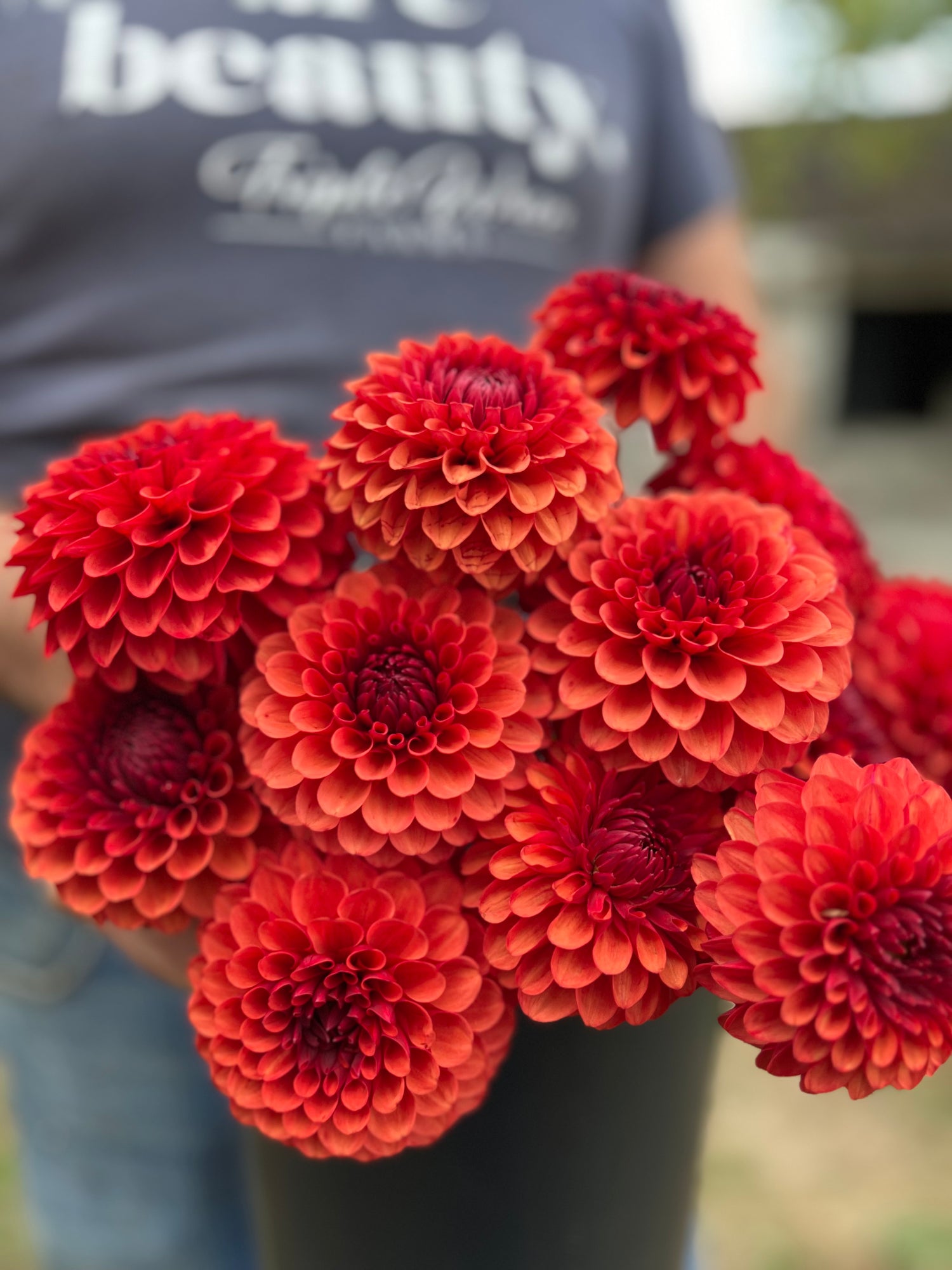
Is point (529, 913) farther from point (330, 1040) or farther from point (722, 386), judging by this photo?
point (722, 386)

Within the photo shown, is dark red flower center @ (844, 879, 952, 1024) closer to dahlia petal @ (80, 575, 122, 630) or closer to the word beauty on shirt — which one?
dahlia petal @ (80, 575, 122, 630)

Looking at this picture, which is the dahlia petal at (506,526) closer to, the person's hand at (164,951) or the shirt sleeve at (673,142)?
the person's hand at (164,951)

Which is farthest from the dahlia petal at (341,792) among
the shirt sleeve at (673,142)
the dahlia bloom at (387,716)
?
the shirt sleeve at (673,142)

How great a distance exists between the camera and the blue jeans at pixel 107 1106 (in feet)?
2.68

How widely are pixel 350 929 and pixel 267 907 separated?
0.03 m

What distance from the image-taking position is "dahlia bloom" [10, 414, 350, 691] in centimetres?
32

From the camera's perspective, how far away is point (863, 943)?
28 cm

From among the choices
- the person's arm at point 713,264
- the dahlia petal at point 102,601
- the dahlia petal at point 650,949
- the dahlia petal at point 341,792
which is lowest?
the dahlia petal at point 650,949

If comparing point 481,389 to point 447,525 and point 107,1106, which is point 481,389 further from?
point 107,1106

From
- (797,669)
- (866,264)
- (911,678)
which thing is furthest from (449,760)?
(866,264)

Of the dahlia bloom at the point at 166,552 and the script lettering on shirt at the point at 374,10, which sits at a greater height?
the script lettering on shirt at the point at 374,10

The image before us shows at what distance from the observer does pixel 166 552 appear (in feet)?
1.07

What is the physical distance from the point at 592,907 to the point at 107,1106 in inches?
27.5

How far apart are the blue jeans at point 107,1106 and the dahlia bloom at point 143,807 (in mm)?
487
